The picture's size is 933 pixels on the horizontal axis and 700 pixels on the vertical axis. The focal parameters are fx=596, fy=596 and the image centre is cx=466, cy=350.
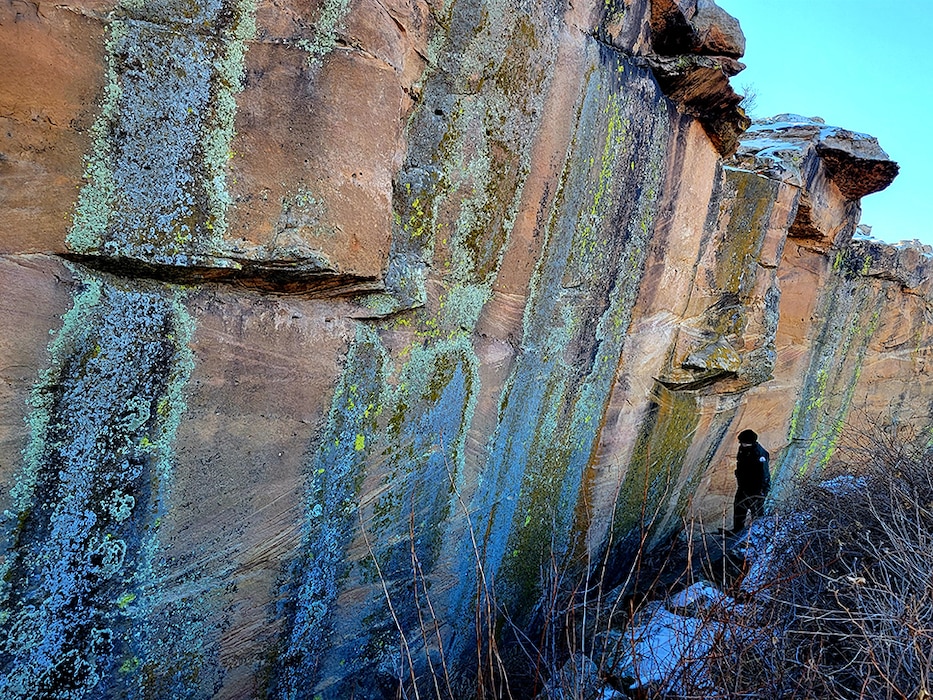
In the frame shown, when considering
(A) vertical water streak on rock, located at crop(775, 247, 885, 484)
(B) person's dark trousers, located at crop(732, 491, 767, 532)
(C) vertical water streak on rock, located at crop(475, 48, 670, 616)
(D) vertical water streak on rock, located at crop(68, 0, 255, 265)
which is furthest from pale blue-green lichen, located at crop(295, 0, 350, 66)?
(A) vertical water streak on rock, located at crop(775, 247, 885, 484)

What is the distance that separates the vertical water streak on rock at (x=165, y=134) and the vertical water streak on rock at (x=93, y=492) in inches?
4.6

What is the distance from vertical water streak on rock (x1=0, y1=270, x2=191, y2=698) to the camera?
115 cm

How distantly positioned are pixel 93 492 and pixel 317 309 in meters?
0.62

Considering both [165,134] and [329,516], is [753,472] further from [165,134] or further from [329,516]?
[165,134]

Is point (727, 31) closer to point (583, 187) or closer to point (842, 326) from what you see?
point (583, 187)

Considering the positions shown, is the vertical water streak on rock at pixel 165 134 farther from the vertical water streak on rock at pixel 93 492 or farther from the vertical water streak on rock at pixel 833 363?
the vertical water streak on rock at pixel 833 363

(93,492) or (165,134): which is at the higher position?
(165,134)

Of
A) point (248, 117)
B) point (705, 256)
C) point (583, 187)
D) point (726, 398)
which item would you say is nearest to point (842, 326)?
point (726, 398)

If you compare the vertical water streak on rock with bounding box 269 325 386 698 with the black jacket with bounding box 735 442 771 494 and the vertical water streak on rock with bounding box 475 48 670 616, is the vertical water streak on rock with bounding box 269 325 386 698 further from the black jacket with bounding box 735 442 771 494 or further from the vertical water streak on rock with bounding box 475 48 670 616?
the black jacket with bounding box 735 442 771 494

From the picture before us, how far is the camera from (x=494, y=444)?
2115mm

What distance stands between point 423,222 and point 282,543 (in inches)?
37.4

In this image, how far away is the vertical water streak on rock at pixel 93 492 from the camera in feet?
3.78

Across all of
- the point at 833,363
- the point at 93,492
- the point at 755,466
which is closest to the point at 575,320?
the point at 93,492

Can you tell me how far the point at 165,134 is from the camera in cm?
119
